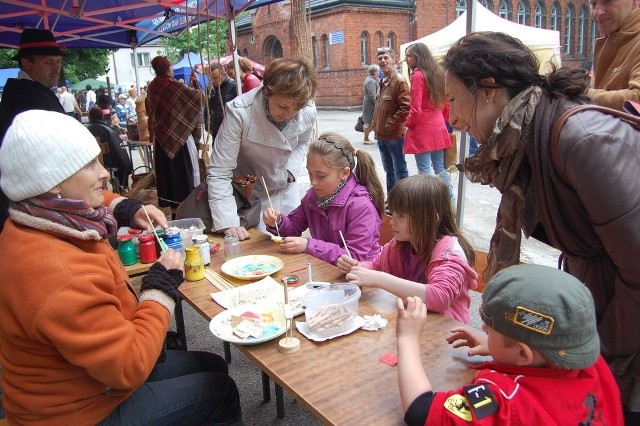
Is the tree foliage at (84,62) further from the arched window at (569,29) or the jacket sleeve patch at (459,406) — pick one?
the arched window at (569,29)

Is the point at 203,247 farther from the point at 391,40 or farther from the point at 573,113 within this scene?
the point at 391,40

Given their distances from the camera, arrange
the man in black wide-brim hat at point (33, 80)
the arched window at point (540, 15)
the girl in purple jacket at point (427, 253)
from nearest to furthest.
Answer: the girl in purple jacket at point (427, 253)
the man in black wide-brim hat at point (33, 80)
the arched window at point (540, 15)

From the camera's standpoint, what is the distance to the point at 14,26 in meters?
6.75

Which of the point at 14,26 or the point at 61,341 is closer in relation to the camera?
the point at 61,341

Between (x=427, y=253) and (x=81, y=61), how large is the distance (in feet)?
75.6

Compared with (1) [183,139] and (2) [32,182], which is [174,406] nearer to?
(2) [32,182]

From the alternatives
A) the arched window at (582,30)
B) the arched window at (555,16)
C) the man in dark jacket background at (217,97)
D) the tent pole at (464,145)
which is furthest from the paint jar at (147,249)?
the arched window at (582,30)

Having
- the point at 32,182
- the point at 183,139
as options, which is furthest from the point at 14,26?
the point at 32,182

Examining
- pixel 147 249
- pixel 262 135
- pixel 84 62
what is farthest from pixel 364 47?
pixel 147 249

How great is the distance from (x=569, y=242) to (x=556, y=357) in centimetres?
41

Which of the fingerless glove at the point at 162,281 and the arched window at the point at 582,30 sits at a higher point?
the arched window at the point at 582,30

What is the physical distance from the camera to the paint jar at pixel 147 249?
2316mm

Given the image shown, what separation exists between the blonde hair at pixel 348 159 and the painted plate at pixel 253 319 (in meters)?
1.00

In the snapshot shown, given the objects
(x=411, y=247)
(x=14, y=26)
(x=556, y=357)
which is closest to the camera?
(x=556, y=357)
